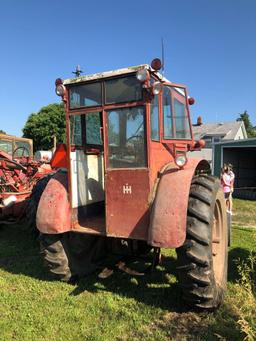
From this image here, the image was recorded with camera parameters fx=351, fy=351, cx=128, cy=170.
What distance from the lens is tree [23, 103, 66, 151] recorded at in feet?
105

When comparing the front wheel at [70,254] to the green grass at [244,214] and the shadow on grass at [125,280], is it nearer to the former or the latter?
the shadow on grass at [125,280]

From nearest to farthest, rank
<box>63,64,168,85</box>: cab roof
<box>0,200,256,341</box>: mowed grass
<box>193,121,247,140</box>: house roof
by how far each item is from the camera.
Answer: <box>0,200,256,341</box>: mowed grass → <box>63,64,168,85</box>: cab roof → <box>193,121,247,140</box>: house roof

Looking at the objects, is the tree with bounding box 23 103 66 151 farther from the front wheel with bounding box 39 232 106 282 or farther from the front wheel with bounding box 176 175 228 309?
the front wheel with bounding box 176 175 228 309

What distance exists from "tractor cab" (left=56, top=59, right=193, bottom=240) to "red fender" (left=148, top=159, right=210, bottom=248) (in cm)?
17

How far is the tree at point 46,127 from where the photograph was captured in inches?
1266

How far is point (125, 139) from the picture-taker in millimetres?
3885

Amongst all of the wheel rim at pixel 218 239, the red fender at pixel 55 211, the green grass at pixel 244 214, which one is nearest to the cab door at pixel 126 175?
the red fender at pixel 55 211

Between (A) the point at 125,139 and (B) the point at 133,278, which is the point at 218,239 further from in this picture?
(A) the point at 125,139

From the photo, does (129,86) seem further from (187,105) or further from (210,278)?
(210,278)

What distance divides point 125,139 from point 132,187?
54cm

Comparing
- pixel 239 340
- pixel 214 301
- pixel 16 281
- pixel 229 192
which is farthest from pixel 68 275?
pixel 229 192

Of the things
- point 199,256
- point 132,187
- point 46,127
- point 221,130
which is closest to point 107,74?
point 132,187

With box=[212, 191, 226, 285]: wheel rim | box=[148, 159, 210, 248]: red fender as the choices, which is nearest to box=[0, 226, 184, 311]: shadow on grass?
box=[212, 191, 226, 285]: wheel rim

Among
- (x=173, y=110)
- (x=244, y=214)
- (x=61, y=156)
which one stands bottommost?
(x=244, y=214)
